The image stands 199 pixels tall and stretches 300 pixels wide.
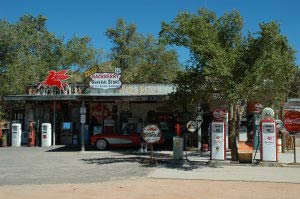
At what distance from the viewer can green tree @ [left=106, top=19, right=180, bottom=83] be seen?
56.3 metres

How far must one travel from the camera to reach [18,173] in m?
15.3

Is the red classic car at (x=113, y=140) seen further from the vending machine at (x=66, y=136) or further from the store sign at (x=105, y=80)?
the vending machine at (x=66, y=136)

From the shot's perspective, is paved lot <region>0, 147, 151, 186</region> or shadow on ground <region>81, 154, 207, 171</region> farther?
shadow on ground <region>81, 154, 207, 171</region>

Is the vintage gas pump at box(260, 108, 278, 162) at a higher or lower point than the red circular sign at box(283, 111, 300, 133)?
lower

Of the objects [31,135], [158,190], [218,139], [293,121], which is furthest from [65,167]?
[31,135]

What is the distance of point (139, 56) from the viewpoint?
63406 mm

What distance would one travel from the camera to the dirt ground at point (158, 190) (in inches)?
438

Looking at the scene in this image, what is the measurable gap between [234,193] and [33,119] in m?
20.4

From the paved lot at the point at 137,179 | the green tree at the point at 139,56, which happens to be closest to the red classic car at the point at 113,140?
the paved lot at the point at 137,179

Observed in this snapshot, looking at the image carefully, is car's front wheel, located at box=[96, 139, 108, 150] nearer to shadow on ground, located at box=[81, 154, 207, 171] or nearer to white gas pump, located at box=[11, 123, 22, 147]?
shadow on ground, located at box=[81, 154, 207, 171]

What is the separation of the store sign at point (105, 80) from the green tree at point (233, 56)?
9146 millimetres

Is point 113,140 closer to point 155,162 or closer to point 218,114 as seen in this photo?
point 155,162

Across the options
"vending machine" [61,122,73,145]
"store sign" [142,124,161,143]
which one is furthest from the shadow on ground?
"vending machine" [61,122,73,145]

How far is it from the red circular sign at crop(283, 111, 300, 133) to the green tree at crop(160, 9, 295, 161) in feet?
2.99
